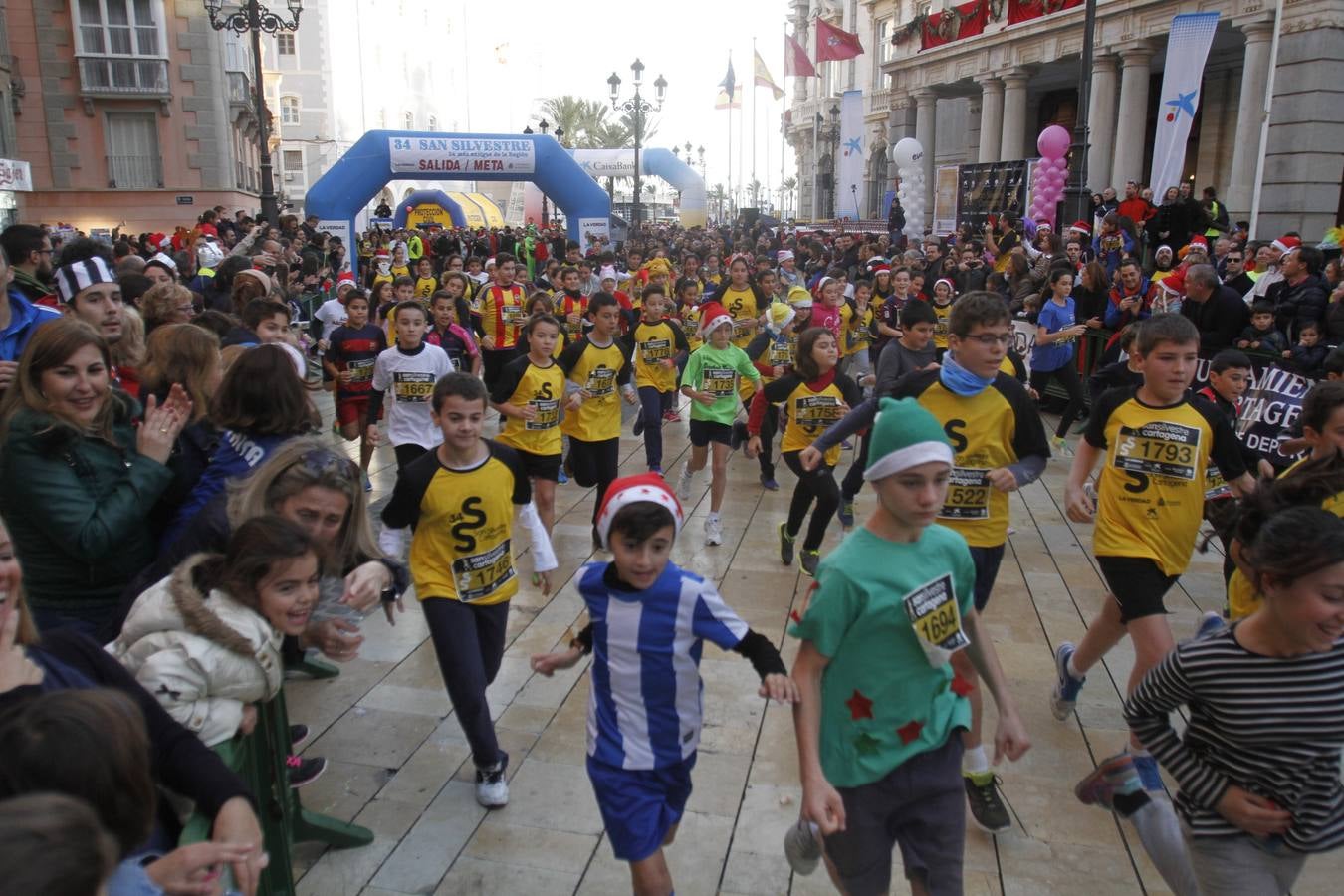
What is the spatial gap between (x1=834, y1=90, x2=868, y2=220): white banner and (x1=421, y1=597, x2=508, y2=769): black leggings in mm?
30070

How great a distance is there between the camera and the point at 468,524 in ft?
14.5

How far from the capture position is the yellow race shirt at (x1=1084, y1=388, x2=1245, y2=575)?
448 centimetres

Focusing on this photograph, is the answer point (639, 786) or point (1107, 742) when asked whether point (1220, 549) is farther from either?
point (639, 786)

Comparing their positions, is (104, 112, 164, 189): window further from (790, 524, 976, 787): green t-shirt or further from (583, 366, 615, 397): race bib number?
(790, 524, 976, 787): green t-shirt

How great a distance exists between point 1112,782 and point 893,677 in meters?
0.71

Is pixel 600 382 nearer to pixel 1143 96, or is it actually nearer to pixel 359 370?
pixel 359 370

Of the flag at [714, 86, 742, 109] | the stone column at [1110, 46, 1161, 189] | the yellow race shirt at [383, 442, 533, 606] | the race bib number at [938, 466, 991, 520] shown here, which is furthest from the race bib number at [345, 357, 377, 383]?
the flag at [714, 86, 742, 109]

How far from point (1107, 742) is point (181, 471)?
4324 millimetres

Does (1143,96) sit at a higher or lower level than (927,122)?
lower

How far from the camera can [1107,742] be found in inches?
190

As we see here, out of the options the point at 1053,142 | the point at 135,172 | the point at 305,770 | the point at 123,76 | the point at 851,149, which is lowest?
the point at 305,770

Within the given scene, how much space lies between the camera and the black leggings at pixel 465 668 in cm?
427

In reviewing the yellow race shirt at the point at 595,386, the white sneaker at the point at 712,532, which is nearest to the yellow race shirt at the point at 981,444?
the white sneaker at the point at 712,532

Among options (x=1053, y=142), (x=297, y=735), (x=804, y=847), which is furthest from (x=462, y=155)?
(x=804, y=847)
